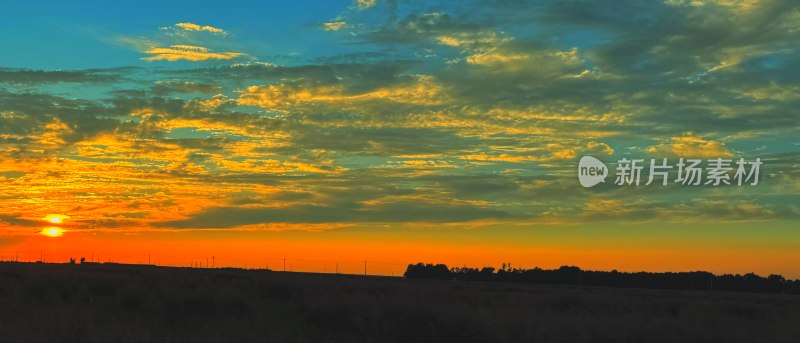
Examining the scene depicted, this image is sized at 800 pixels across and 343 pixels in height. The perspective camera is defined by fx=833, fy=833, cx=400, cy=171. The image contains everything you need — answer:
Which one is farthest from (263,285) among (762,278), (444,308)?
(762,278)

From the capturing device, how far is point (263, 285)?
3625cm

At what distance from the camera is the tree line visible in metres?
123

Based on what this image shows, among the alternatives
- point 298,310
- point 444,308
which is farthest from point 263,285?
point 444,308

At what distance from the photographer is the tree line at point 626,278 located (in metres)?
123

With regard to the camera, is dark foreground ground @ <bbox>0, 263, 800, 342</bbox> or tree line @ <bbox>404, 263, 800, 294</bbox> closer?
dark foreground ground @ <bbox>0, 263, 800, 342</bbox>

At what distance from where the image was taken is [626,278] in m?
131

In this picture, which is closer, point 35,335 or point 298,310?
point 35,335

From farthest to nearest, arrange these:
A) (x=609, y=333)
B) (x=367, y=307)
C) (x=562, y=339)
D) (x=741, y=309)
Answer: (x=741, y=309), (x=367, y=307), (x=609, y=333), (x=562, y=339)

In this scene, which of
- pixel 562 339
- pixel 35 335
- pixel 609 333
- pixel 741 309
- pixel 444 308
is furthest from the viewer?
pixel 741 309

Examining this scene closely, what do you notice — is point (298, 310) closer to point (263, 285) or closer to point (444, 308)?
point (444, 308)

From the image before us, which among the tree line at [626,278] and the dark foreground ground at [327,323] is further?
the tree line at [626,278]

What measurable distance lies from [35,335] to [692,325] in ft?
52.1

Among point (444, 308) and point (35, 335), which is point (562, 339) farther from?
point (35, 335)

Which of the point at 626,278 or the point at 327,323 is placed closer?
the point at 327,323
